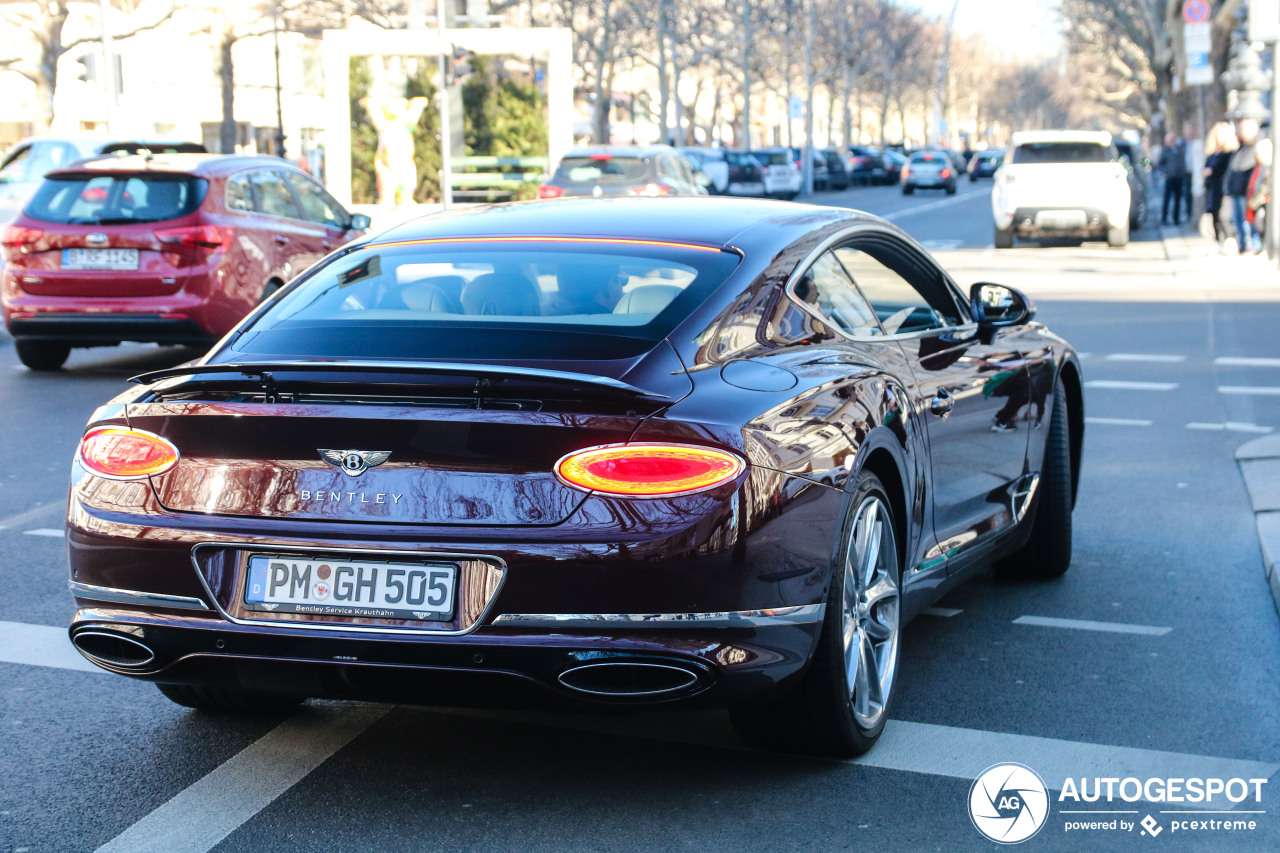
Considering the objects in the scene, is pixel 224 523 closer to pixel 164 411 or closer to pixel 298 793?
pixel 164 411

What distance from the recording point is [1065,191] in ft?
85.4

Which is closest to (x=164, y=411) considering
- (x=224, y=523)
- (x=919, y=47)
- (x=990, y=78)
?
(x=224, y=523)

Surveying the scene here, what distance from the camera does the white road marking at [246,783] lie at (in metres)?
3.76

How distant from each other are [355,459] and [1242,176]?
20101 mm

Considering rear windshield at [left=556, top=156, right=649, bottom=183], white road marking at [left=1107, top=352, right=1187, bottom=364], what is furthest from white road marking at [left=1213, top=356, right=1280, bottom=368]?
rear windshield at [left=556, top=156, right=649, bottom=183]

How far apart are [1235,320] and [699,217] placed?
41.0ft

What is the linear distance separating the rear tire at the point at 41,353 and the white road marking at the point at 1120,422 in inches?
296

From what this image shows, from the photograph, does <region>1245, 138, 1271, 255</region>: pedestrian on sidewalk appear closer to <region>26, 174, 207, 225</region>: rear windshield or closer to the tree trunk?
<region>26, 174, 207, 225</region>: rear windshield

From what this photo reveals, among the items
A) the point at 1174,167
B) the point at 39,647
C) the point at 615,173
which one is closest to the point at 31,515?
the point at 39,647

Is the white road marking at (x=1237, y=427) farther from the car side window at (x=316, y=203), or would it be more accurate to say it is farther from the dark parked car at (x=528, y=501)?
the car side window at (x=316, y=203)

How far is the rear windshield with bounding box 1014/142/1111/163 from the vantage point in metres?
26.6

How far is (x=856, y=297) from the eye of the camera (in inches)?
199

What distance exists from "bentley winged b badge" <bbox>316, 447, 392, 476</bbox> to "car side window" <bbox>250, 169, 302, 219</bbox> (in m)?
9.85

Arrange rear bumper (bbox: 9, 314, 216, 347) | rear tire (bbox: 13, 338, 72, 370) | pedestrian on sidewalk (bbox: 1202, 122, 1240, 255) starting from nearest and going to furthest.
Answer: rear bumper (bbox: 9, 314, 216, 347) < rear tire (bbox: 13, 338, 72, 370) < pedestrian on sidewalk (bbox: 1202, 122, 1240, 255)
